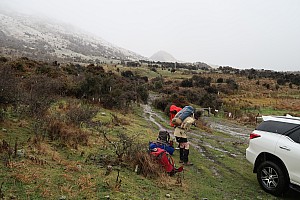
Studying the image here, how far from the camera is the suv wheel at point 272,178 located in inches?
252

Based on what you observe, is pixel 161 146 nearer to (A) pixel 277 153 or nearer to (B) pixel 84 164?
(B) pixel 84 164

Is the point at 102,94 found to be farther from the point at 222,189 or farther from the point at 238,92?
the point at 238,92

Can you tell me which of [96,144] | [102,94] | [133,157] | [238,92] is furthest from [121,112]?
[238,92]

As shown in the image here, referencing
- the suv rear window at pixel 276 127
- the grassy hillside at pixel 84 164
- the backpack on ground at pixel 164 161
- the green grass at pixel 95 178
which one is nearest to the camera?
the green grass at pixel 95 178

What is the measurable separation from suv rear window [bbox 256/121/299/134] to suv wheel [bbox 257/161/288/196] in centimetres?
85

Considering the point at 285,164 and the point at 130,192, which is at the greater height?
the point at 285,164

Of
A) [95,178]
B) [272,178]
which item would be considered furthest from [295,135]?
[95,178]

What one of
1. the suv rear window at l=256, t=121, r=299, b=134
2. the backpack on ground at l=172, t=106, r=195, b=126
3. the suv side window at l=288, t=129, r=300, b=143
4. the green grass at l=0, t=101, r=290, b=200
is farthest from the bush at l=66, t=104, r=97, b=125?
the suv side window at l=288, t=129, r=300, b=143

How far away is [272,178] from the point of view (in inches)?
263

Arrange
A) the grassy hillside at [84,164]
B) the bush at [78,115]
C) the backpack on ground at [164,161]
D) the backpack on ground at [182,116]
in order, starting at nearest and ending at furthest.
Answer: the grassy hillside at [84,164] < the backpack on ground at [164,161] < the backpack on ground at [182,116] < the bush at [78,115]

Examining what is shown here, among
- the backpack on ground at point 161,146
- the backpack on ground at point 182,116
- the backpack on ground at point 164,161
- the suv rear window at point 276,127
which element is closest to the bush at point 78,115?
the backpack on ground at point 161,146

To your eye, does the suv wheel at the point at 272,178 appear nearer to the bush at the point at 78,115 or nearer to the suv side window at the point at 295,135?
the suv side window at the point at 295,135

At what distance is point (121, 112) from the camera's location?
1842 cm

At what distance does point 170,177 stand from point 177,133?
2180 mm
